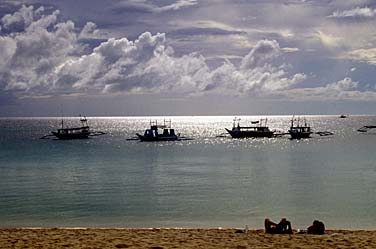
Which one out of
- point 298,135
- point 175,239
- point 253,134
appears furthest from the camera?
point 253,134

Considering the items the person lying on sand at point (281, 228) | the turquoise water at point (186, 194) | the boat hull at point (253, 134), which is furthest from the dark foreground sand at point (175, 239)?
the boat hull at point (253, 134)

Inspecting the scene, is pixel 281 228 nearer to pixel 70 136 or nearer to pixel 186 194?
pixel 186 194

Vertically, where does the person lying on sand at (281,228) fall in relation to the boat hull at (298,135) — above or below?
below

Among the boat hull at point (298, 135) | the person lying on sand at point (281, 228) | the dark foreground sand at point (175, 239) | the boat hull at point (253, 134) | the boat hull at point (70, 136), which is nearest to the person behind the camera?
the dark foreground sand at point (175, 239)

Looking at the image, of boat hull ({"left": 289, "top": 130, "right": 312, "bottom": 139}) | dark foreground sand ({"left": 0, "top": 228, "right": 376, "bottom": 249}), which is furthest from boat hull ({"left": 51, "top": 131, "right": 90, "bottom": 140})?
dark foreground sand ({"left": 0, "top": 228, "right": 376, "bottom": 249})

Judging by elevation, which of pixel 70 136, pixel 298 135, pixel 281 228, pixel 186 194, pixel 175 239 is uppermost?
pixel 298 135

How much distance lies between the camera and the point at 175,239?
1680 cm

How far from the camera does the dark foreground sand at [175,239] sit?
1530cm

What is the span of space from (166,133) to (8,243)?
99248 millimetres

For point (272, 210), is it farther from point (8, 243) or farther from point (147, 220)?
point (8, 243)

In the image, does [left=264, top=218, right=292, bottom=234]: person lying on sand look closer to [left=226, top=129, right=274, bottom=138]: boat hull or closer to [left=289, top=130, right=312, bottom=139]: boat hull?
[left=289, top=130, right=312, bottom=139]: boat hull

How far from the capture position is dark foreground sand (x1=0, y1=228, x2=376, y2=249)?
603 inches

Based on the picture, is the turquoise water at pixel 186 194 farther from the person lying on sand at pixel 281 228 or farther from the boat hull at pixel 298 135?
the boat hull at pixel 298 135

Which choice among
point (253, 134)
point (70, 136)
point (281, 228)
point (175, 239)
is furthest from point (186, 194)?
point (253, 134)
